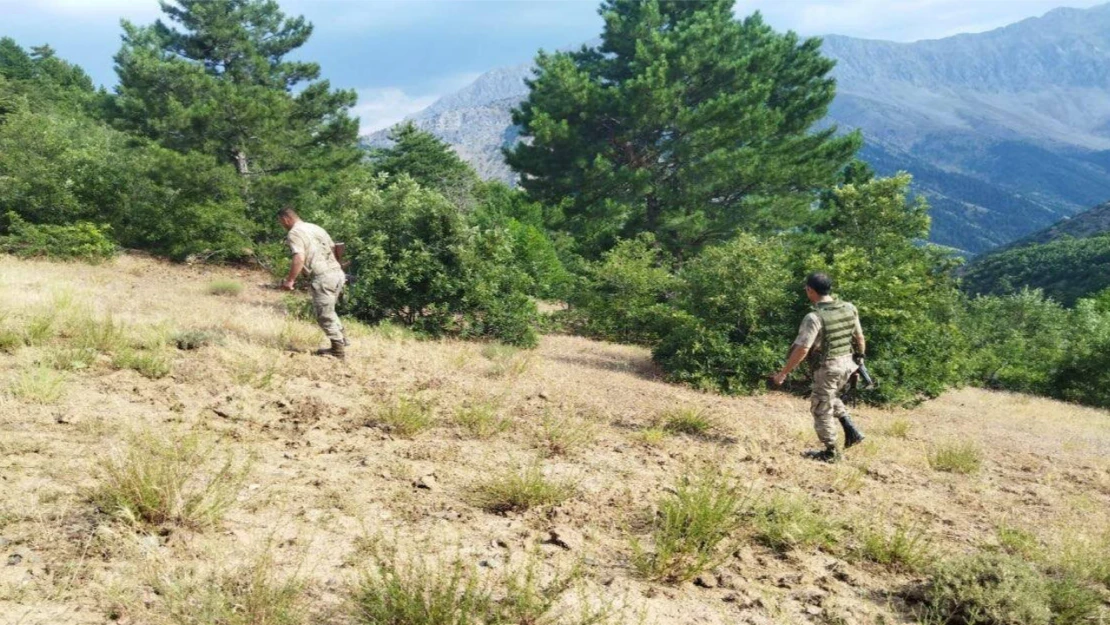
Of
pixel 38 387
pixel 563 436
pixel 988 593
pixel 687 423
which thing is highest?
pixel 38 387

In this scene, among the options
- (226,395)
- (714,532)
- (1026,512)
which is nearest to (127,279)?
(226,395)

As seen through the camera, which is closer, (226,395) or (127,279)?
(226,395)

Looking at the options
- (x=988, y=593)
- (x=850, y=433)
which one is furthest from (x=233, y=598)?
(x=850, y=433)

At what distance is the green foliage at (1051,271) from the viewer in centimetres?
6556

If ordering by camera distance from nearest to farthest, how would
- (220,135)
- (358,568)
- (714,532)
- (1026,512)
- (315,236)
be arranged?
(358,568), (714,532), (1026,512), (315,236), (220,135)

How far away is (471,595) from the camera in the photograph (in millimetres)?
2635

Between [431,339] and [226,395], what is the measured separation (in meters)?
5.58

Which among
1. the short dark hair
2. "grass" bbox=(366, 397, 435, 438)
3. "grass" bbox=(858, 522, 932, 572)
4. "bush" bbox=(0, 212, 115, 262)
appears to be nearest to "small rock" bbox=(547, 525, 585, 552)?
"grass" bbox=(858, 522, 932, 572)

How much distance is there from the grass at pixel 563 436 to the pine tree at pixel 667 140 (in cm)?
1702

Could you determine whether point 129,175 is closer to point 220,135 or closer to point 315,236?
point 220,135

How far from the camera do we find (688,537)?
3.59m

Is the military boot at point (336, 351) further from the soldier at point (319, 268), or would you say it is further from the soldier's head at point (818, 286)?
the soldier's head at point (818, 286)

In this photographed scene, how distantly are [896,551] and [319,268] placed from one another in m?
6.78

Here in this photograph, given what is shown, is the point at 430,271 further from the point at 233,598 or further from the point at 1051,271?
the point at 1051,271
